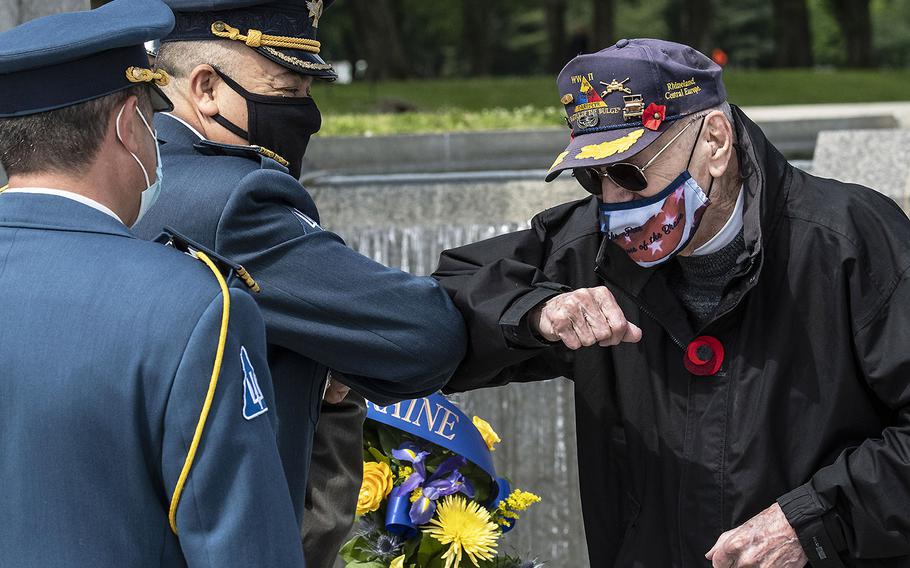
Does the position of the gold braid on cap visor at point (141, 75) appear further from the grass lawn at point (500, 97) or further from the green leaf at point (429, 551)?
the grass lawn at point (500, 97)

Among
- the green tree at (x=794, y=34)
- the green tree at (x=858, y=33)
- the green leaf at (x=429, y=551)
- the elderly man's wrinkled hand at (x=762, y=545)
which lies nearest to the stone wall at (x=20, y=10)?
the green leaf at (x=429, y=551)

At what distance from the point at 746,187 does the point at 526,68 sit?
146 feet

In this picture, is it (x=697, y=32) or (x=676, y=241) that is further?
(x=697, y=32)

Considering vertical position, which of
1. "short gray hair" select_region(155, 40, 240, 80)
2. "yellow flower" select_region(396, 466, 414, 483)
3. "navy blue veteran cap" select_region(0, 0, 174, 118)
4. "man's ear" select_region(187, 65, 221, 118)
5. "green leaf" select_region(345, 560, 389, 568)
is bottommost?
"green leaf" select_region(345, 560, 389, 568)

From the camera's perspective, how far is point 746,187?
271 centimetres

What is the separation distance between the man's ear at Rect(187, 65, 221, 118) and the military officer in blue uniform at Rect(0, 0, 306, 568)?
2.39ft

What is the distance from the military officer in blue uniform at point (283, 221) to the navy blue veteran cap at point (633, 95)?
0.48 metres

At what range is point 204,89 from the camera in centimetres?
273

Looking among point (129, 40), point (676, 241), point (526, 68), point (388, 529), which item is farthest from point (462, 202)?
point (526, 68)

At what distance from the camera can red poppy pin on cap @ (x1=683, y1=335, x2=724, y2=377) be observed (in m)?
2.68

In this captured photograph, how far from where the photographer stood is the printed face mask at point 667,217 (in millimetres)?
2686

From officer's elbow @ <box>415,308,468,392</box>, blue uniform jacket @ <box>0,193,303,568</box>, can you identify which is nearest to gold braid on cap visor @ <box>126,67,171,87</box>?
blue uniform jacket @ <box>0,193,303,568</box>

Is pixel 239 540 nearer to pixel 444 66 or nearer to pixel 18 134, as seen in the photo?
pixel 18 134

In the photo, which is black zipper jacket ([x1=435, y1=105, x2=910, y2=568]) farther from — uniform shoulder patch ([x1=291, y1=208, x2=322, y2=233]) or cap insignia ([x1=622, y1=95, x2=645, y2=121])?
uniform shoulder patch ([x1=291, y1=208, x2=322, y2=233])
